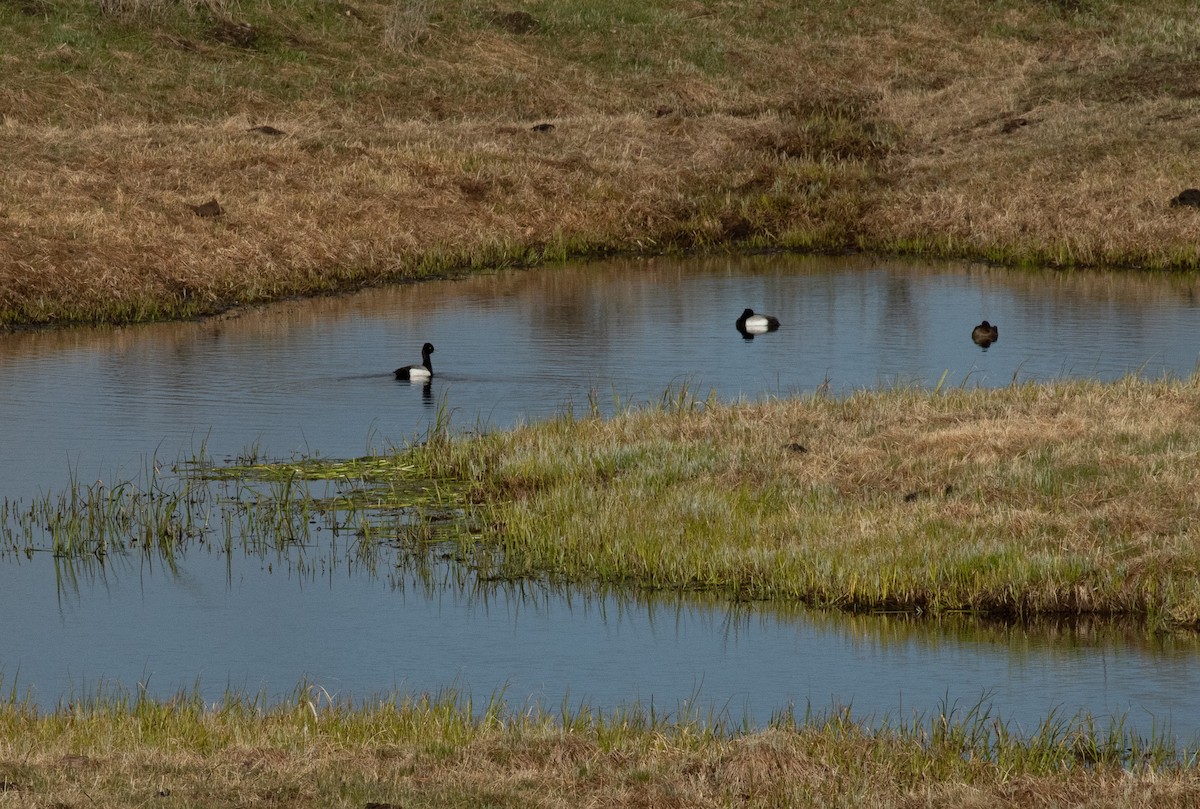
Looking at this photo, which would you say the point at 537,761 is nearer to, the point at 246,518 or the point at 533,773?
the point at 533,773

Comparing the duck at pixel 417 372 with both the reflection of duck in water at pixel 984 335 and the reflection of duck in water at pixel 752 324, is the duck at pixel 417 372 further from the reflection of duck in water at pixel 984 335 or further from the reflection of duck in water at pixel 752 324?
the reflection of duck in water at pixel 984 335

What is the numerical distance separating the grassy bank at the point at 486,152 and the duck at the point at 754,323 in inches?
362

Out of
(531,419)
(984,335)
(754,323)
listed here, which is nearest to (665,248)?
(754,323)

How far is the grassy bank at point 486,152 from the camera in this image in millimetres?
33750

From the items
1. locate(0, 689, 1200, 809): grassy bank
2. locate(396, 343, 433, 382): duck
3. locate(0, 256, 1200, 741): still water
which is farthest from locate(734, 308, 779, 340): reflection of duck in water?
locate(0, 689, 1200, 809): grassy bank

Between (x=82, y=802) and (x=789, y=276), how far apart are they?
1141 inches

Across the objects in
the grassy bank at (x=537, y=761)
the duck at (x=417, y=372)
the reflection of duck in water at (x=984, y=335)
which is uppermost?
the reflection of duck in water at (x=984, y=335)

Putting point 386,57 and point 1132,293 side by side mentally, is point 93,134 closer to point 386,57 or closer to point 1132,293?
point 386,57

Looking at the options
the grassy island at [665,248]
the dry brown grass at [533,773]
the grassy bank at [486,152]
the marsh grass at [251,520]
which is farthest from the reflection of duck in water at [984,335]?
the dry brown grass at [533,773]

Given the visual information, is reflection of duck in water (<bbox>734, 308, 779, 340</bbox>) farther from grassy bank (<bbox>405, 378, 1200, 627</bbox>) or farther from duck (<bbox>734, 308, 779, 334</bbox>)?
grassy bank (<bbox>405, 378, 1200, 627</bbox>)

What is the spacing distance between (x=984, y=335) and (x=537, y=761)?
62.8 ft

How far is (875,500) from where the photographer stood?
16.0m

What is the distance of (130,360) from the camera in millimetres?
26828

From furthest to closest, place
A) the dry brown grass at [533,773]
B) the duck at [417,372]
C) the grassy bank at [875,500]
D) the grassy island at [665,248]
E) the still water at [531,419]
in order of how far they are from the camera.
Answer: the duck at [417,372] < the grassy bank at [875,500] < the still water at [531,419] < the grassy island at [665,248] < the dry brown grass at [533,773]
